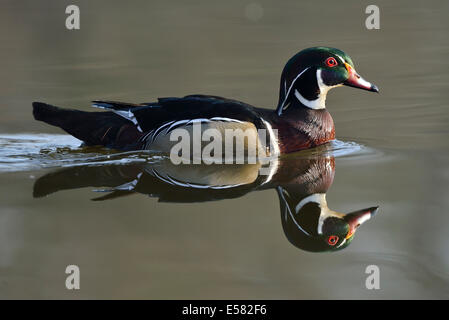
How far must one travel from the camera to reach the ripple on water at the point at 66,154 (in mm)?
7441

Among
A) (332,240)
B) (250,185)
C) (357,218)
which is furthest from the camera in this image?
(250,185)

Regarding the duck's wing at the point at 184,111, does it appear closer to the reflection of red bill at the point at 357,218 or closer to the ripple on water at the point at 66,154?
the ripple on water at the point at 66,154

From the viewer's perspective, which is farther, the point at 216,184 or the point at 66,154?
the point at 66,154

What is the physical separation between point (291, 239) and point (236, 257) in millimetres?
570

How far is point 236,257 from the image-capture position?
5.11 m

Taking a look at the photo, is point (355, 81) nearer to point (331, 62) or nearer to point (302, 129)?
point (331, 62)

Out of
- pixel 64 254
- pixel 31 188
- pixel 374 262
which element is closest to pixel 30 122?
pixel 31 188

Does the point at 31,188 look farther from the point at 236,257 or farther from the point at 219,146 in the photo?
the point at 236,257

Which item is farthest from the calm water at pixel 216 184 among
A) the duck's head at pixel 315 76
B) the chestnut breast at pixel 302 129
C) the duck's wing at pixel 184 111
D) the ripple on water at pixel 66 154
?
the duck's head at pixel 315 76

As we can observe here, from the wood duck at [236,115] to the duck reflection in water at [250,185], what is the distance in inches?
11.6

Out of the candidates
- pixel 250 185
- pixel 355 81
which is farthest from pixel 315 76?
pixel 250 185

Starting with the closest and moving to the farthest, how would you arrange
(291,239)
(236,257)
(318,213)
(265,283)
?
1. (265,283)
2. (236,257)
3. (291,239)
4. (318,213)

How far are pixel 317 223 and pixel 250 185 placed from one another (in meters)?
0.97

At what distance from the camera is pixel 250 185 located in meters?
6.59
